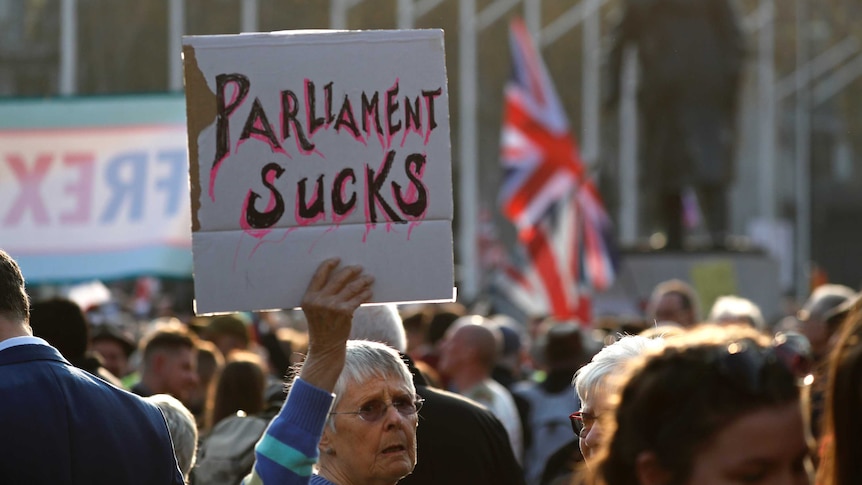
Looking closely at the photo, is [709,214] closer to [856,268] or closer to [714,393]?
[714,393]

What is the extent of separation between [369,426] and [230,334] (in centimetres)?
464

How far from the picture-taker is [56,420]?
3445mm

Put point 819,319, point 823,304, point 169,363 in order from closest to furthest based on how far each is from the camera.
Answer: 1. point 169,363
2. point 819,319
3. point 823,304

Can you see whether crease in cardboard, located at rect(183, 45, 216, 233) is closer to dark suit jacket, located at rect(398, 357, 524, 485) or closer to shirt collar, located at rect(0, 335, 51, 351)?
shirt collar, located at rect(0, 335, 51, 351)

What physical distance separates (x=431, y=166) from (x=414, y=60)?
223mm

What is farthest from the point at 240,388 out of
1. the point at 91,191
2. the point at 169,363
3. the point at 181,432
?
the point at 91,191

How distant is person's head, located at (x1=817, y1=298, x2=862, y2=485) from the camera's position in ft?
7.84

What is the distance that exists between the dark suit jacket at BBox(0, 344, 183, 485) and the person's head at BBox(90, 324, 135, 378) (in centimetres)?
411

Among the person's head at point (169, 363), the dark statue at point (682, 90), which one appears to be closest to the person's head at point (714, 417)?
the person's head at point (169, 363)

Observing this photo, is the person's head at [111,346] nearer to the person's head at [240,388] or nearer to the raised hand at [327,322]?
the person's head at [240,388]

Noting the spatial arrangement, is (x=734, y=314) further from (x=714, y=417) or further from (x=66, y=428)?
(x=714, y=417)

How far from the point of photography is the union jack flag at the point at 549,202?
1494 cm

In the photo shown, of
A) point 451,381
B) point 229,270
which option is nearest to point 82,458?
point 229,270

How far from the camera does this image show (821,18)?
192 ft
